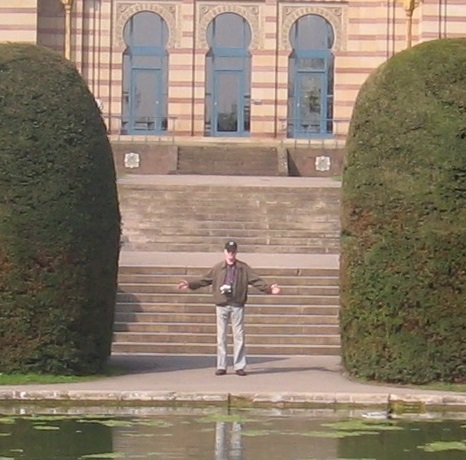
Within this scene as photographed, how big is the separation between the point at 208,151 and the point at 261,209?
11.0 metres

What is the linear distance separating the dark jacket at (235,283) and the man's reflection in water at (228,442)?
4.03 meters

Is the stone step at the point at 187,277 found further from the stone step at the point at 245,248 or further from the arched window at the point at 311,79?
the arched window at the point at 311,79

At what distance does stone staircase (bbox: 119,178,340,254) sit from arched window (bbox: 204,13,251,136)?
455 inches

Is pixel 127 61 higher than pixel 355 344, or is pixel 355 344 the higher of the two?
pixel 127 61

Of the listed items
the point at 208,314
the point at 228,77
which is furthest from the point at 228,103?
the point at 208,314

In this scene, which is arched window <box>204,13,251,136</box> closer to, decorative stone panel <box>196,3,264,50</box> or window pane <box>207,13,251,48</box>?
window pane <box>207,13,251,48</box>

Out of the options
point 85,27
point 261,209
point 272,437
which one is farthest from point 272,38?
point 272,437

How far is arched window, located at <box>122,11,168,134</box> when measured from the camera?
4488 centimetres

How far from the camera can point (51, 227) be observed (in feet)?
58.1

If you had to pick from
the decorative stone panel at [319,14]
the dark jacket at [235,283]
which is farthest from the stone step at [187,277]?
the decorative stone panel at [319,14]

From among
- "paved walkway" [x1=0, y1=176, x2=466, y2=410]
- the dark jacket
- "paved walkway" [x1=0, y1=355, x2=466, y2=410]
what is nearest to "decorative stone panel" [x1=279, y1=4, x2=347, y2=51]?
"paved walkway" [x1=0, y1=176, x2=466, y2=410]

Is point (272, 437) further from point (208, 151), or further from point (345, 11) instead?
point (345, 11)

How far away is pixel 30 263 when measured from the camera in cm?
1766

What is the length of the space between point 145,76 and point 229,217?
1425 centimetres
